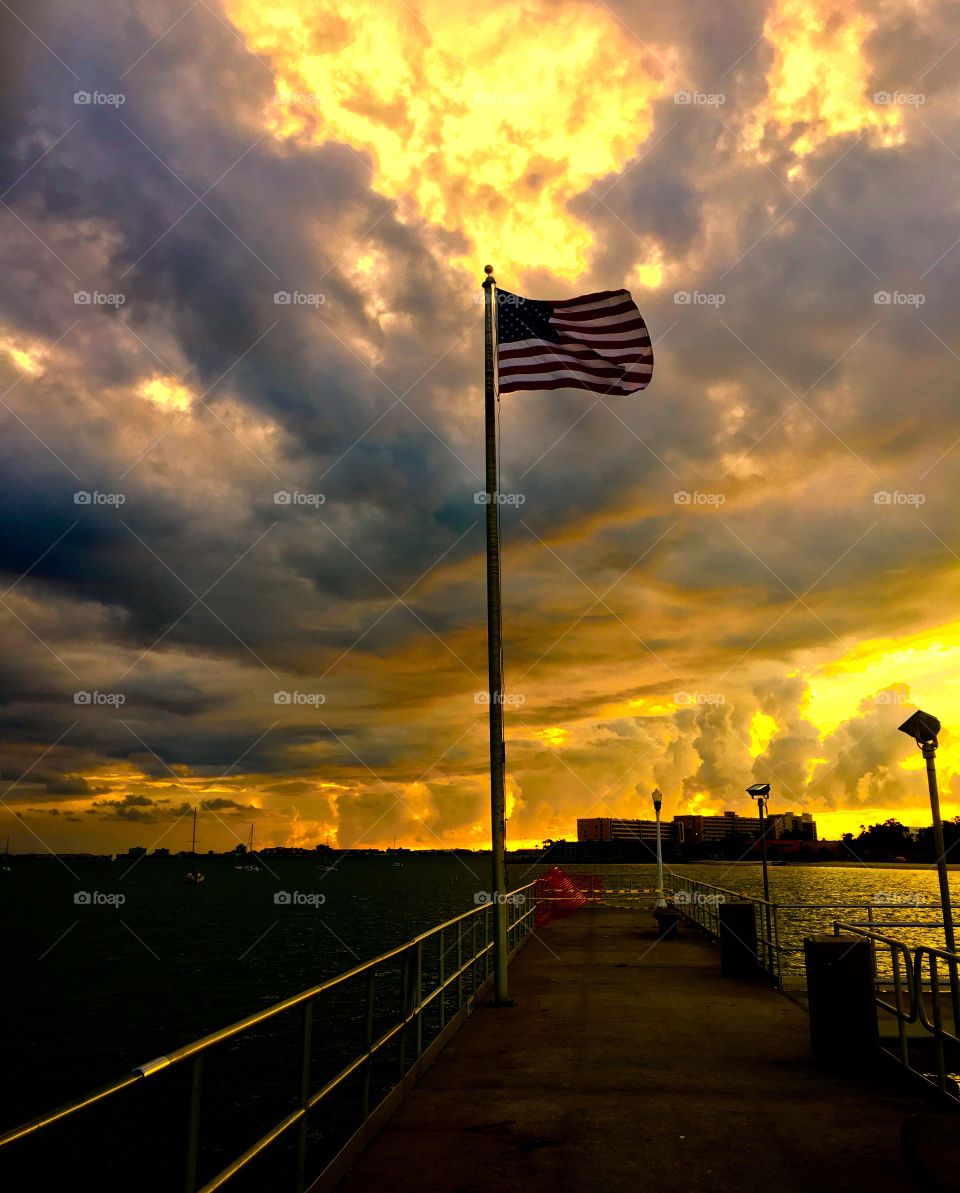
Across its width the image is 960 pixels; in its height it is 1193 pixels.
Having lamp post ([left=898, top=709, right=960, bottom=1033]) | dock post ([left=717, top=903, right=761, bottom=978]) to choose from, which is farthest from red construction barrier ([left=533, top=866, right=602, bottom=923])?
lamp post ([left=898, top=709, right=960, bottom=1033])

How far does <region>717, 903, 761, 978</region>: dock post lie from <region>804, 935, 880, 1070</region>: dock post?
5383mm

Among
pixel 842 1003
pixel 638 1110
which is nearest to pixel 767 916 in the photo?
pixel 842 1003

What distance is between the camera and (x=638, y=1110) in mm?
7039

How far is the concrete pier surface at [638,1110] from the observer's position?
5.67 metres

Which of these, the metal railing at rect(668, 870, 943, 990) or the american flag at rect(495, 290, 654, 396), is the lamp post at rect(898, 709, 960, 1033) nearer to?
the metal railing at rect(668, 870, 943, 990)

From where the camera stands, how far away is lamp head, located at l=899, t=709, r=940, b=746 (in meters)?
10.4

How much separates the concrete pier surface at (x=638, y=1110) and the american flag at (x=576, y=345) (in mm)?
8359

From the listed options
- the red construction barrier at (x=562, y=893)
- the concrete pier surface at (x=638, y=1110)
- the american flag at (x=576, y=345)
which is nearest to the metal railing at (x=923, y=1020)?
the concrete pier surface at (x=638, y=1110)

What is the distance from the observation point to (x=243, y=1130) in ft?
57.2

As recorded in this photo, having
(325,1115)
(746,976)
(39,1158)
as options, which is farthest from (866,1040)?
(39,1158)

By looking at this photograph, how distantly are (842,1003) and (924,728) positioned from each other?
3.50 m

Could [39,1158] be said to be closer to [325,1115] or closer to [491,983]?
[325,1115]

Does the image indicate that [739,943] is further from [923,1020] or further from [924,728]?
[923,1020]

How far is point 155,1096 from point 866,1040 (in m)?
19.2
